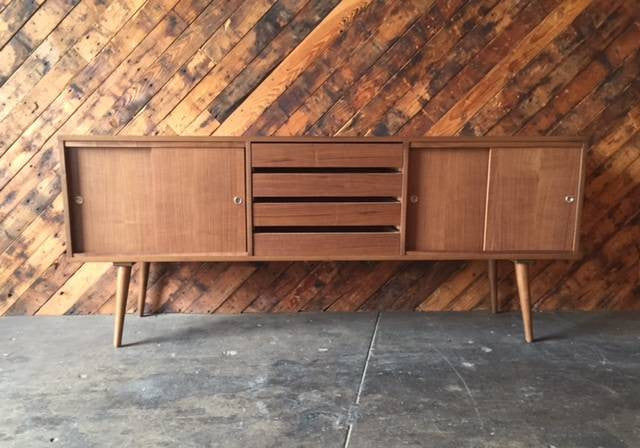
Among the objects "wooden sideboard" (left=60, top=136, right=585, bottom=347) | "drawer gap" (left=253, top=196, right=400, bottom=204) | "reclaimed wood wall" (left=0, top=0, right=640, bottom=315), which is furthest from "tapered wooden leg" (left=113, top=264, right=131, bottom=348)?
"drawer gap" (left=253, top=196, right=400, bottom=204)

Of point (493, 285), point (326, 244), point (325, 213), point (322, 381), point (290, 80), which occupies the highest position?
point (290, 80)

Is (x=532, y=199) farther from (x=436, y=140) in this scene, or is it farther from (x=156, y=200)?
(x=156, y=200)

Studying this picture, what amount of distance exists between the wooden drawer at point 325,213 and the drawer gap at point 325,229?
30 millimetres

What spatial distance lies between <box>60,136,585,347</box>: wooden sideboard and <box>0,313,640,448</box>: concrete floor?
0.33 m

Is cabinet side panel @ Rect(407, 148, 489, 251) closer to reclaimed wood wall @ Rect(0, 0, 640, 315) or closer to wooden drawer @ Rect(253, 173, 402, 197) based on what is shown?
wooden drawer @ Rect(253, 173, 402, 197)

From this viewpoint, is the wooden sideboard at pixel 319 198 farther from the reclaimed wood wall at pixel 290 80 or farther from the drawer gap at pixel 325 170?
the reclaimed wood wall at pixel 290 80

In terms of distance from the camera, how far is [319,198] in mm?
1467

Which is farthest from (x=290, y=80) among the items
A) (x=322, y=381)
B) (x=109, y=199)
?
(x=322, y=381)

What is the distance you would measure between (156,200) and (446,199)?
3.08 feet

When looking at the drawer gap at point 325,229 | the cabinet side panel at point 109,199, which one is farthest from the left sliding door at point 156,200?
the drawer gap at point 325,229

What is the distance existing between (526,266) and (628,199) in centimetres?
66

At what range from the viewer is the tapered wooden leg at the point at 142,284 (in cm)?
173

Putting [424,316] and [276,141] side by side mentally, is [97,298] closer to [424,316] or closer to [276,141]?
[276,141]

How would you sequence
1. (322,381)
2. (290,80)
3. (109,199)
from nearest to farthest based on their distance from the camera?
(322,381), (109,199), (290,80)
